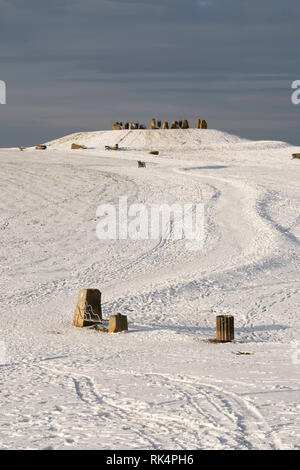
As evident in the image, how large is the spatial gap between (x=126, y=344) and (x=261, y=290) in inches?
212

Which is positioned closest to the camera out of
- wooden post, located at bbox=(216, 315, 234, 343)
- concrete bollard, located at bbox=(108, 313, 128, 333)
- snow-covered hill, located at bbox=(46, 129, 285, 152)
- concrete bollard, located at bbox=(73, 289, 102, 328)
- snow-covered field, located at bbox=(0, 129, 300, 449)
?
snow-covered field, located at bbox=(0, 129, 300, 449)

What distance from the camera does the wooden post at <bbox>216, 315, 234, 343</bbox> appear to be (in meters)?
12.4

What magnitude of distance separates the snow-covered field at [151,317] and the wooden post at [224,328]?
0.30 meters

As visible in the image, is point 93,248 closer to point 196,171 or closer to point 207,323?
point 207,323

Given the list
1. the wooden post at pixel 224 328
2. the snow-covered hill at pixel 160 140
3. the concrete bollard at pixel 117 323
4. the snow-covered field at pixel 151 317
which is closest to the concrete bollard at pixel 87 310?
the snow-covered field at pixel 151 317

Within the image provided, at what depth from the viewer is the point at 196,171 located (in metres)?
36.6

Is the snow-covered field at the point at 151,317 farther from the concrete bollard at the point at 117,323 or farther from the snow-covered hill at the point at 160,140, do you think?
the snow-covered hill at the point at 160,140

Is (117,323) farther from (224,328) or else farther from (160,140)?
(160,140)

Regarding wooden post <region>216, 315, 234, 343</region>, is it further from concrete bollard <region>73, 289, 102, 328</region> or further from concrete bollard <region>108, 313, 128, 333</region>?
concrete bollard <region>73, 289, 102, 328</region>

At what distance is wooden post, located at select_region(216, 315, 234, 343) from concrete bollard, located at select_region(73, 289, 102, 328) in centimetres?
284

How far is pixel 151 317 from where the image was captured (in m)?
14.4

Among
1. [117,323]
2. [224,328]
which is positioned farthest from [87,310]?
[224,328]

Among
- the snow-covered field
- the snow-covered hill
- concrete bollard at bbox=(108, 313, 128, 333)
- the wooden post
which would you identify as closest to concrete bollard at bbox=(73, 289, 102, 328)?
the snow-covered field
